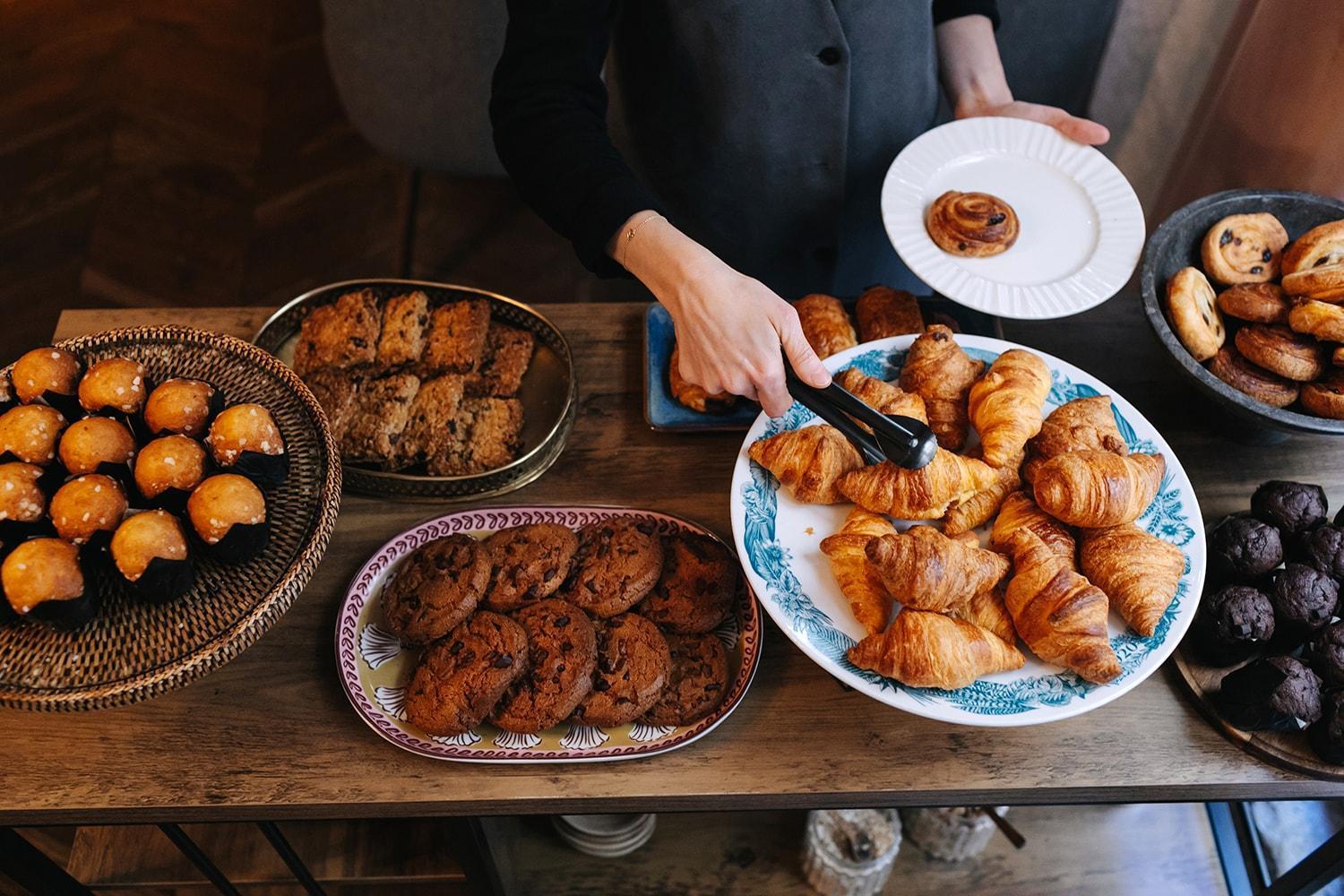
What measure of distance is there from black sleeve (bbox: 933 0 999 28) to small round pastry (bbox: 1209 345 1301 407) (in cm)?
80

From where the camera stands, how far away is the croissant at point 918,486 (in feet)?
3.89

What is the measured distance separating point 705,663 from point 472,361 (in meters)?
0.58

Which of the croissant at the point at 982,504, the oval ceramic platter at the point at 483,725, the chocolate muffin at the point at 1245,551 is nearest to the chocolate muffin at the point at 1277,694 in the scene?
the chocolate muffin at the point at 1245,551

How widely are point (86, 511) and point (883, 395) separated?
922 mm

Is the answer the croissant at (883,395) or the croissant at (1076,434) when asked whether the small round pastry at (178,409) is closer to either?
the croissant at (883,395)

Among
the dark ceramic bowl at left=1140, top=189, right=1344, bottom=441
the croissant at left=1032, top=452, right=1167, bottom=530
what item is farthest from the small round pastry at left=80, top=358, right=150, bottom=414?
the dark ceramic bowl at left=1140, top=189, right=1344, bottom=441

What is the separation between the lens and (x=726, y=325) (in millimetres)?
1206

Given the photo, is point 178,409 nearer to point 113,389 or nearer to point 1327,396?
point 113,389

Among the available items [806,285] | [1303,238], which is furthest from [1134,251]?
[806,285]

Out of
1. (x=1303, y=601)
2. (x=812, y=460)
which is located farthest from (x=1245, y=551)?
(x=812, y=460)

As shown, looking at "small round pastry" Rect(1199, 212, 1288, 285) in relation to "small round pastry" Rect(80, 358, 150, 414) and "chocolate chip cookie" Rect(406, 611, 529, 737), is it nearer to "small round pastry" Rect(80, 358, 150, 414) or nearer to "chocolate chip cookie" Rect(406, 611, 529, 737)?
"chocolate chip cookie" Rect(406, 611, 529, 737)

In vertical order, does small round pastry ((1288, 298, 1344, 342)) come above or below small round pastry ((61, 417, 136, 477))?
above

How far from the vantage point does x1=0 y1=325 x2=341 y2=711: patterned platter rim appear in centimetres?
100

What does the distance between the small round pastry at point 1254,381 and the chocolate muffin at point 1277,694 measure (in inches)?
13.4
